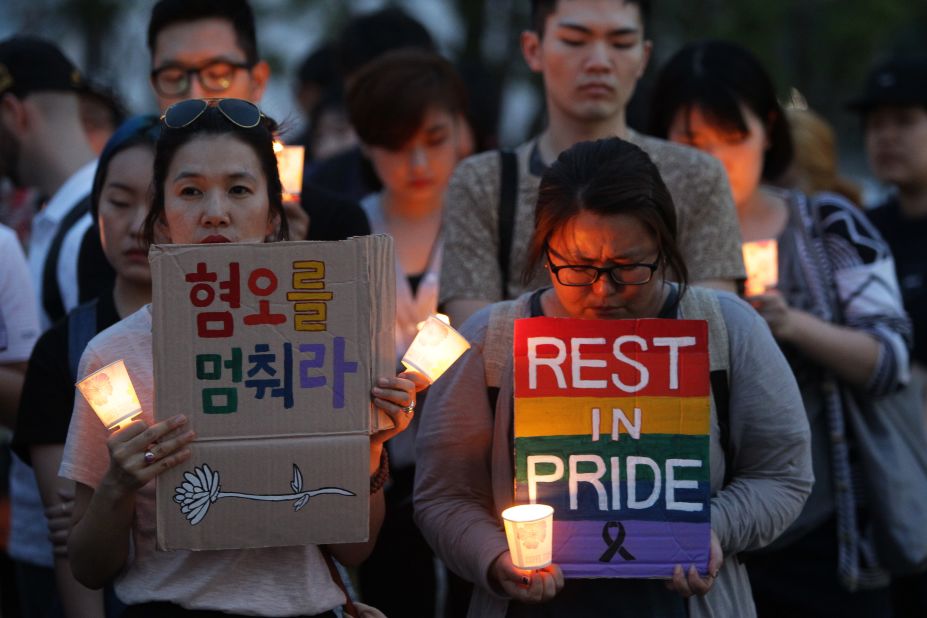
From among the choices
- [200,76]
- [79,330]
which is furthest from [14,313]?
[200,76]

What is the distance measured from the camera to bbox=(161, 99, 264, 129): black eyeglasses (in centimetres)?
314

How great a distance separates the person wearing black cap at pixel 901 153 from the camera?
5.53 meters

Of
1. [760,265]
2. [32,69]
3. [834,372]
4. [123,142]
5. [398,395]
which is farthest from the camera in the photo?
[32,69]

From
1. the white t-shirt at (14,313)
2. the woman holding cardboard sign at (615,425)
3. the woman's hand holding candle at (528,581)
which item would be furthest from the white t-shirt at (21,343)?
the woman's hand holding candle at (528,581)

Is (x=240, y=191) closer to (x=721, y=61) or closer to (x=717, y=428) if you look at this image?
(x=717, y=428)

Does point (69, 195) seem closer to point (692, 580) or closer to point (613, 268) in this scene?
point (613, 268)

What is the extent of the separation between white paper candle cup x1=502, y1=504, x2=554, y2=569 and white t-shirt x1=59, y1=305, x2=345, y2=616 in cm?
49

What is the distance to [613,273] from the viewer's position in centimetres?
299

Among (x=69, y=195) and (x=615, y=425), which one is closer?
(x=615, y=425)

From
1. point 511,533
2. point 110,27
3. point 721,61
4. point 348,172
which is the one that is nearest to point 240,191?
point 511,533

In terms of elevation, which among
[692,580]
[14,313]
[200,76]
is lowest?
[692,580]

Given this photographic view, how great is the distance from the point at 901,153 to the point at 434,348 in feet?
12.0

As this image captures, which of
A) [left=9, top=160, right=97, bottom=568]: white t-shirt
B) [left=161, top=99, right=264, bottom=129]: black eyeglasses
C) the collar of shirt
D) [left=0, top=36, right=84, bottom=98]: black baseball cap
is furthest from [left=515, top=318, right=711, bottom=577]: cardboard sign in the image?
[left=0, top=36, right=84, bottom=98]: black baseball cap

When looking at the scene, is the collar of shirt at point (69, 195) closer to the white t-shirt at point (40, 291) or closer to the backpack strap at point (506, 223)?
the white t-shirt at point (40, 291)
